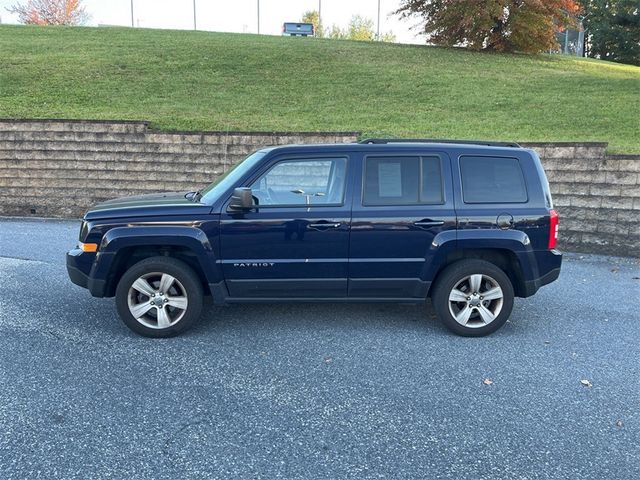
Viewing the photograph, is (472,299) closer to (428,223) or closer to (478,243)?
(478,243)

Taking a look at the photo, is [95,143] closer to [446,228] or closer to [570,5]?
[446,228]

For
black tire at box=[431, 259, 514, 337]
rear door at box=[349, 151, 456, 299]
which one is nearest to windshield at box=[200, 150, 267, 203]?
rear door at box=[349, 151, 456, 299]

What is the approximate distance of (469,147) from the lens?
483cm

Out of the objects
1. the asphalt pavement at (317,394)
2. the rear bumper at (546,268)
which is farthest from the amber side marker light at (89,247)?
the rear bumper at (546,268)

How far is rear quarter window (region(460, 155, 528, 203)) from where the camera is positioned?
4.72 meters

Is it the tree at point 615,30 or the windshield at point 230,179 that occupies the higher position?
the tree at point 615,30

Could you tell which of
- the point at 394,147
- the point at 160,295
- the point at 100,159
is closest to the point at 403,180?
the point at 394,147

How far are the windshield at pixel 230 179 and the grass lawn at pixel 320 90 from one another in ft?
18.0

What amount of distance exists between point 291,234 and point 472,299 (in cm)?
176

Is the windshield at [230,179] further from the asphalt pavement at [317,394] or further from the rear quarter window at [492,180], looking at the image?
the rear quarter window at [492,180]

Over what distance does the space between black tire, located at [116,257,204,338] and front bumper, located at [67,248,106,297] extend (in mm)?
207

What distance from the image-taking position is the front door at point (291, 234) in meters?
4.56

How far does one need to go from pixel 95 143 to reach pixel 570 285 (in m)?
8.80

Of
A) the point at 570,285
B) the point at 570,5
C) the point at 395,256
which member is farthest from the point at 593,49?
the point at 395,256
